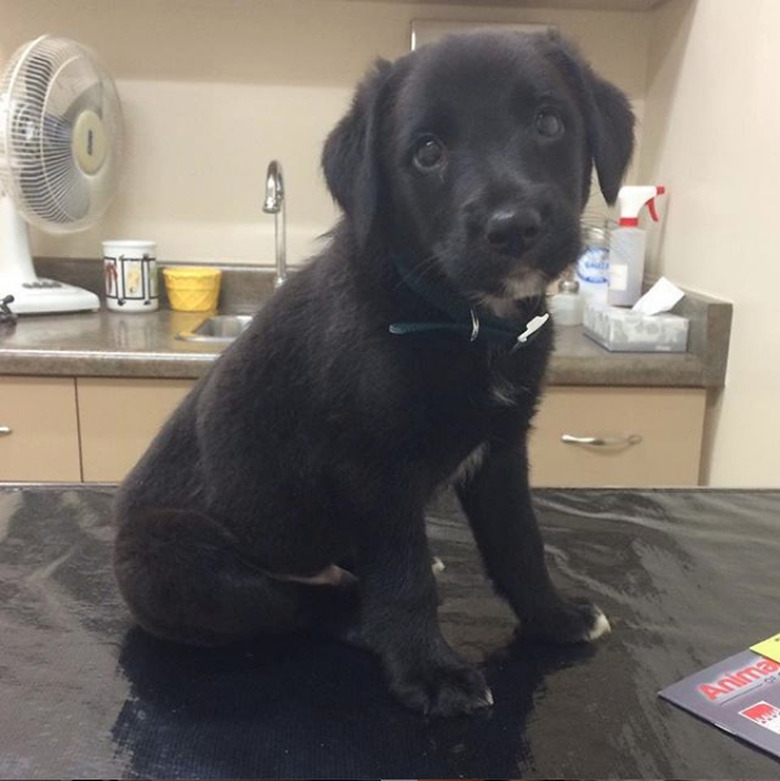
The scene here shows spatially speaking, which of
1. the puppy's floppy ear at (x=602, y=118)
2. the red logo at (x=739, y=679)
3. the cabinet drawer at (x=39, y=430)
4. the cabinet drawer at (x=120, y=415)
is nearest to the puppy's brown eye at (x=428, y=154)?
the puppy's floppy ear at (x=602, y=118)

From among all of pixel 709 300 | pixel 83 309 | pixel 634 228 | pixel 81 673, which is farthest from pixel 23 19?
pixel 81 673

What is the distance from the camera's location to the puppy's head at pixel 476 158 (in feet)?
2.48

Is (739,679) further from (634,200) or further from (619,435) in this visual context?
(634,200)

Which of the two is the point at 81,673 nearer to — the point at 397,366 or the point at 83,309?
the point at 397,366

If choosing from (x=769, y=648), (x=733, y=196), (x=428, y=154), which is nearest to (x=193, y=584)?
(x=428, y=154)

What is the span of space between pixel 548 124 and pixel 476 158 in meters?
0.08

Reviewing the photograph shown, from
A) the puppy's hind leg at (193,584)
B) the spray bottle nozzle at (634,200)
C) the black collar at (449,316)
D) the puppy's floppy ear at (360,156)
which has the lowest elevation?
the puppy's hind leg at (193,584)

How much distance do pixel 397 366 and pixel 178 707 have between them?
35 cm

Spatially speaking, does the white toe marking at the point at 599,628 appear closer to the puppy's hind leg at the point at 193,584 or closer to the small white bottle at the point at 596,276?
the puppy's hind leg at the point at 193,584

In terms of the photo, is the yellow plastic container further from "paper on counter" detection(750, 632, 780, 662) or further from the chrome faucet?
"paper on counter" detection(750, 632, 780, 662)

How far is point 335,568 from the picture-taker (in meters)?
1.00

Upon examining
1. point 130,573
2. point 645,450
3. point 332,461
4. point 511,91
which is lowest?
point 645,450

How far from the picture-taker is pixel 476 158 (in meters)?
0.78

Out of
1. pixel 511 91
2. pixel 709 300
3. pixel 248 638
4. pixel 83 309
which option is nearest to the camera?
pixel 511 91
